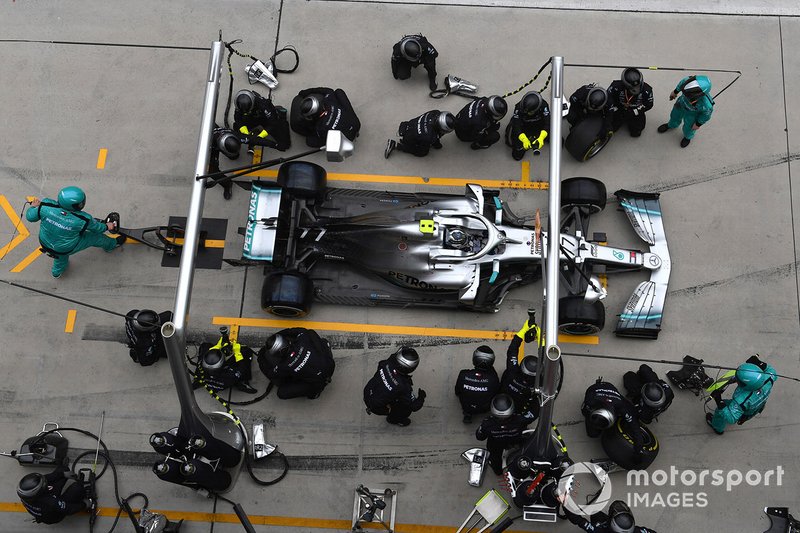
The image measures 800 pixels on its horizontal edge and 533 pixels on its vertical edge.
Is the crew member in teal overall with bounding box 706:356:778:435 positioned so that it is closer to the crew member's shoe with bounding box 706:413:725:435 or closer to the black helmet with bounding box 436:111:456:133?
the crew member's shoe with bounding box 706:413:725:435

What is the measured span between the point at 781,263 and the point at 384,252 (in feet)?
18.6

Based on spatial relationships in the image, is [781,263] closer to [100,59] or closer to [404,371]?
[404,371]

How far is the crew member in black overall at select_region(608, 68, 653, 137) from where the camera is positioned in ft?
28.2

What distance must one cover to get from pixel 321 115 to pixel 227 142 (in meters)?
1.34

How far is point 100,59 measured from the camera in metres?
10.2

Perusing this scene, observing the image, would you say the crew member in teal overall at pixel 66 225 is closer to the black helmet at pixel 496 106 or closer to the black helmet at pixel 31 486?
the black helmet at pixel 31 486

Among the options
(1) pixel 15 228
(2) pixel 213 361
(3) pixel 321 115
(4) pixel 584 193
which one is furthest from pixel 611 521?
(1) pixel 15 228

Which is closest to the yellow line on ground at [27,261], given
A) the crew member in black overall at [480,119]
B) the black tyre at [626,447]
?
the crew member in black overall at [480,119]

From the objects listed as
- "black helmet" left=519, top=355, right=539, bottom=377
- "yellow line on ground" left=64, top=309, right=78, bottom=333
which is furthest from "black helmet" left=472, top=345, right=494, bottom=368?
"yellow line on ground" left=64, top=309, right=78, bottom=333

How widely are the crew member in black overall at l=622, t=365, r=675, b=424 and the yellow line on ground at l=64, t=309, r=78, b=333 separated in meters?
7.59

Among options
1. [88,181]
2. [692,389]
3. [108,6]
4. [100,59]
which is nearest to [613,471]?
[692,389]

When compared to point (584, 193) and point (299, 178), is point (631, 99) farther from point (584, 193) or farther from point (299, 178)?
point (299, 178)

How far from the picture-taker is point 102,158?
967 centimetres

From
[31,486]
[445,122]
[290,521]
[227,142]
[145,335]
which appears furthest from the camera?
[445,122]
